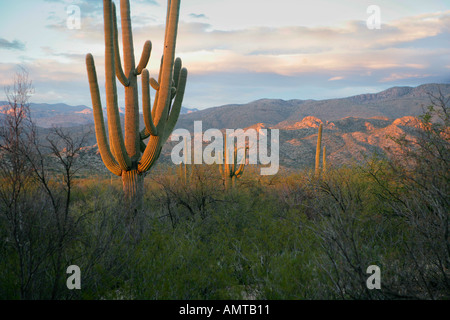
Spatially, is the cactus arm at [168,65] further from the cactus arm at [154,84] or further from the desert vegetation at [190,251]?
the desert vegetation at [190,251]

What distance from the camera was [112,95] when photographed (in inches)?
282

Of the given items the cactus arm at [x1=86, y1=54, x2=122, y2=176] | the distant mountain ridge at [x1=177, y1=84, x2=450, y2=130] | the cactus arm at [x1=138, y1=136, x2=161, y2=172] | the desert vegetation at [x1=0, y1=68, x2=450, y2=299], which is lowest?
the desert vegetation at [x1=0, y1=68, x2=450, y2=299]

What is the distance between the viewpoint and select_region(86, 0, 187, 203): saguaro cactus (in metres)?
7.07

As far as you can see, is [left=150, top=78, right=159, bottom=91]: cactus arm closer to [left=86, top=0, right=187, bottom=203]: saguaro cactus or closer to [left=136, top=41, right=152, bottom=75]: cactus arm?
[left=86, top=0, right=187, bottom=203]: saguaro cactus

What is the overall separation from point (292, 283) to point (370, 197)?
16.0 ft

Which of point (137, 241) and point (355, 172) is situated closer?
point (137, 241)

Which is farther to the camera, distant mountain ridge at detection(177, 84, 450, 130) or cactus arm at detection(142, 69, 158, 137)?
distant mountain ridge at detection(177, 84, 450, 130)

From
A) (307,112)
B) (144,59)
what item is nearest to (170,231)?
(144,59)

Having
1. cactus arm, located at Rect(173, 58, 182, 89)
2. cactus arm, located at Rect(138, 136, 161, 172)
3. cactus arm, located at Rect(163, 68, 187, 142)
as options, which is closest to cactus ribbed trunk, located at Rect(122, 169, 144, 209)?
cactus arm, located at Rect(138, 136, 161, 172)

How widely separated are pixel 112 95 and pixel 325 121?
61.2 m

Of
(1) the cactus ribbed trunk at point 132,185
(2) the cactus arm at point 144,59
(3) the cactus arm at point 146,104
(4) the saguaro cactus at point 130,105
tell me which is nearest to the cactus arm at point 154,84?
(4) the saguaro cactus at point 130,105
